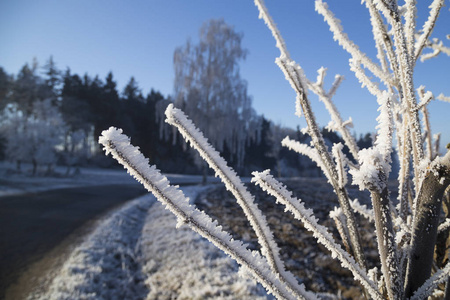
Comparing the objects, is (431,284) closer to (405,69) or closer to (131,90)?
(405,69)

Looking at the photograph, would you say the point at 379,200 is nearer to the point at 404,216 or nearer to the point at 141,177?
the point at 404,216

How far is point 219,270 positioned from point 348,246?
2886mm

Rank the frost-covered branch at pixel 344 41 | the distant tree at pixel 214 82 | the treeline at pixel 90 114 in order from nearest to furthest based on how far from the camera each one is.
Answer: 1. the frost-covered branch at pixel 344 41
2. the distant tree at pixel 214 82
3. the treeline at pixel 90 114

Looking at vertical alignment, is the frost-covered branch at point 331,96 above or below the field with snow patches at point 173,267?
above

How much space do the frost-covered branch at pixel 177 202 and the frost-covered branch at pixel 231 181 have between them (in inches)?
1.5

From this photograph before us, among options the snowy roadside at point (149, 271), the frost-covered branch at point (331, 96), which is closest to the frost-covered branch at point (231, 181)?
the frost-covered branch at point (331, 96)

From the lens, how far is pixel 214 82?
45.6 feet

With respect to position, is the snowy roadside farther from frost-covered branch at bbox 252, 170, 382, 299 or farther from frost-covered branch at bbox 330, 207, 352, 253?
frost-covered branch at bbox 252, 170, 382, 299

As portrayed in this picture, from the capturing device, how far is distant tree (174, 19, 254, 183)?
13820 mm

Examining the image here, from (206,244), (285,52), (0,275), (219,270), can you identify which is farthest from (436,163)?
(0,275)

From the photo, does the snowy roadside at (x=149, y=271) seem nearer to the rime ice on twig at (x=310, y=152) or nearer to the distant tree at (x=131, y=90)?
the rime ice on twig at (x=310, y=152)

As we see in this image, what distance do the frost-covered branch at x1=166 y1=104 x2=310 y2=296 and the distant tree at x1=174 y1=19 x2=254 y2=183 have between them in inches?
523

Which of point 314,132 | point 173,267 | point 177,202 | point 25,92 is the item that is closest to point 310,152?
point 314,132

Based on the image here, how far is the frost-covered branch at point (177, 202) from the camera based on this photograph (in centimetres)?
42
